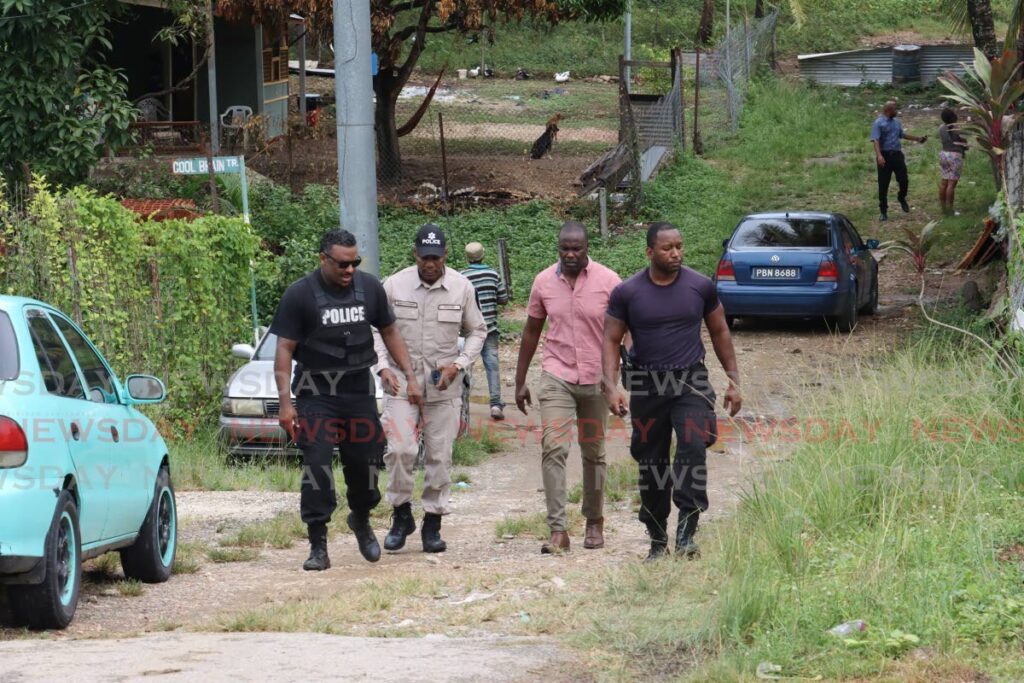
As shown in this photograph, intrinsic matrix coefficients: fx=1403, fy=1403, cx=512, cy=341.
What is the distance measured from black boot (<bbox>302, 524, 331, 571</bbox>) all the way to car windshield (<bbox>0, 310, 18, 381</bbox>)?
2.09 meters

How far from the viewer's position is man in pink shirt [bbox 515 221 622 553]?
7996mm

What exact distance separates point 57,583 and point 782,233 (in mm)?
12970

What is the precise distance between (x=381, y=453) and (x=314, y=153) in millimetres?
20439

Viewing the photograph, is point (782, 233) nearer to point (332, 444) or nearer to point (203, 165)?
point (203, 165)

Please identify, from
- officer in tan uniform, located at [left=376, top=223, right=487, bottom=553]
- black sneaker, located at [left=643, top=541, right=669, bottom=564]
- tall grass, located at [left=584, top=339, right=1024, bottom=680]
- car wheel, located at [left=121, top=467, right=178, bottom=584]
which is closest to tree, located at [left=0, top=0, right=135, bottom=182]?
car wheel, located at [left=121, top=467, right=178, bottom=584]

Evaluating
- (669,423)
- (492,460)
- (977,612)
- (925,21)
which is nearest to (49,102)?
(492,460)

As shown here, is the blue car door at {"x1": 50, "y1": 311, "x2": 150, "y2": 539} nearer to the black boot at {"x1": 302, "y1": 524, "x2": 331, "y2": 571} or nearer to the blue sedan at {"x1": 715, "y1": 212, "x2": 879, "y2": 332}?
the black boot at {"x1": 302, "y1": 524, "x2": 331, "y2": 571}

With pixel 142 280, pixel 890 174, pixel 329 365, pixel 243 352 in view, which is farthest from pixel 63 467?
pixel 890 174

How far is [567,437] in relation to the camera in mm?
8016

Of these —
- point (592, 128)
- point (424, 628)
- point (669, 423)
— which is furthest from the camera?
point (592, 128)

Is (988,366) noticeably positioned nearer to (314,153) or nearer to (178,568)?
(178,568)

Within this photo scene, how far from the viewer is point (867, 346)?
16703 millimetres

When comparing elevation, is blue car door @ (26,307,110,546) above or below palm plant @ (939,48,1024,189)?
below

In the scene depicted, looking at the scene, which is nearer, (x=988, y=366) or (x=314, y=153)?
(x=988, y=366)
